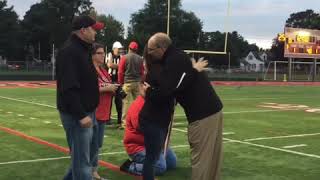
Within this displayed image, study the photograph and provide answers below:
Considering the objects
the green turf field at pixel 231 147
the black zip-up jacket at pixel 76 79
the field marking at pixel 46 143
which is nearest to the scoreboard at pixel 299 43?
the green turf field at pixel 231 147

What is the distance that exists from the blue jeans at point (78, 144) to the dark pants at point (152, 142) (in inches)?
24.3

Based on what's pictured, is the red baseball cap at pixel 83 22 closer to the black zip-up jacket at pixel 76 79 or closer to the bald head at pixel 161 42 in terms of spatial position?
the black zip-up jacket at pixel 76 79

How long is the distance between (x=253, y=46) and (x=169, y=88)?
5895 inches

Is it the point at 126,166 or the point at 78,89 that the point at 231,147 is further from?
the point at 78,89

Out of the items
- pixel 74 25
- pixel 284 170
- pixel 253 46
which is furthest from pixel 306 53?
pixel 253 46

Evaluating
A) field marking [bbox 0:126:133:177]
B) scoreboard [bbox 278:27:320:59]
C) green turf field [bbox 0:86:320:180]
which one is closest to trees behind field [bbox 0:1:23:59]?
scoreboard [bbox 278:27:320:59]

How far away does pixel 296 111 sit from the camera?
55.4 feet

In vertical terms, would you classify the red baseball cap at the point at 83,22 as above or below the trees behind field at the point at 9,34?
below

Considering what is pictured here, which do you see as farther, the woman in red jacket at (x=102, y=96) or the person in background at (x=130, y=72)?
the person in background at (x=130, y=72)

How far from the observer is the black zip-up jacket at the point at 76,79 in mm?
5148

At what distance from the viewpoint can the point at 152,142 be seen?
19.2 ft

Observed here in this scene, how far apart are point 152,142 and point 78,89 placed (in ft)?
3.54

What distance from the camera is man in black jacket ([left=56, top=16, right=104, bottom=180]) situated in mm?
5160

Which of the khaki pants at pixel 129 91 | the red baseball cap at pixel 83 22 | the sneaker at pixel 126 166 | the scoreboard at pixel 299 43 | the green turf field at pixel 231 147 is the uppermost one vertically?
the scoreboard at pixel 299 43
